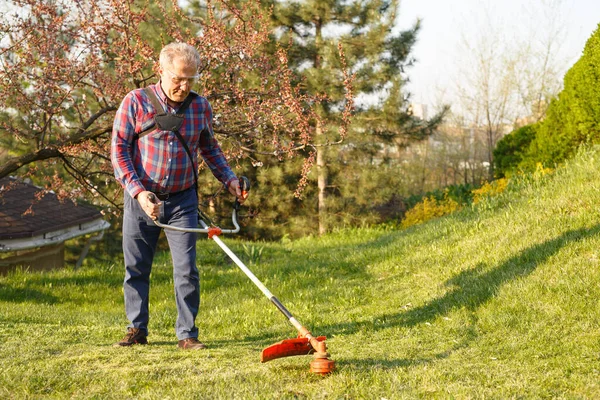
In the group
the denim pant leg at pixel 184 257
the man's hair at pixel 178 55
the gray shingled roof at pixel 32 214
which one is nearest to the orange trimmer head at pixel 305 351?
the denim pant leg at pixel 184 257

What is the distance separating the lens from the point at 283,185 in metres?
17.8

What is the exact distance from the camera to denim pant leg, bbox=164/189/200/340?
15.4ft

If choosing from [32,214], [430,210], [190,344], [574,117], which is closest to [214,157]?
[190,344]

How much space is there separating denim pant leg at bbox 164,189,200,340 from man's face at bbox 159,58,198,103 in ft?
2.27

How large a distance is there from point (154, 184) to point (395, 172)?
13.1m

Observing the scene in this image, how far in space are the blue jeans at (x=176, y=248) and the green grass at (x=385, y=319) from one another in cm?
31

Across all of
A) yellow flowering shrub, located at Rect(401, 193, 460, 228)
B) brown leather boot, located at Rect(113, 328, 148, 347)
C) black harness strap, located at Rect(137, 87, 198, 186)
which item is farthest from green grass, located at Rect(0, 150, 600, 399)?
yellow flowering shrub, located at Rect(401, 193, 460, 228)

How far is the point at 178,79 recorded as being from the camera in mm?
4438

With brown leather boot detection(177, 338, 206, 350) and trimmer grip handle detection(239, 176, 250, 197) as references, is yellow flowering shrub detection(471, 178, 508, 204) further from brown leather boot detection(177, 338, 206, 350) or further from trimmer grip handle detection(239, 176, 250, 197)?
brown leather boot detection(177, 338, 206, 350)

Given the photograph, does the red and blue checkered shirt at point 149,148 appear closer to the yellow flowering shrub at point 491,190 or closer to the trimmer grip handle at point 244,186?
the trimmer grip handle at point 244,186

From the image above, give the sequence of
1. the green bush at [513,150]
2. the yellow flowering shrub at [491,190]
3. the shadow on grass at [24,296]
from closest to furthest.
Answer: the shadow on grass at [24,296] < the yellow flowering shrub at [491,190] < the green bush at [513,150]

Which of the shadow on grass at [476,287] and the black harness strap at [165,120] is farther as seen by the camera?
the shadow on grass at [476,287]

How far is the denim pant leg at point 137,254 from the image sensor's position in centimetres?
471

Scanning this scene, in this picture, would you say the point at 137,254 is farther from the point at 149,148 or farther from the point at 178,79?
the point at 178,79
